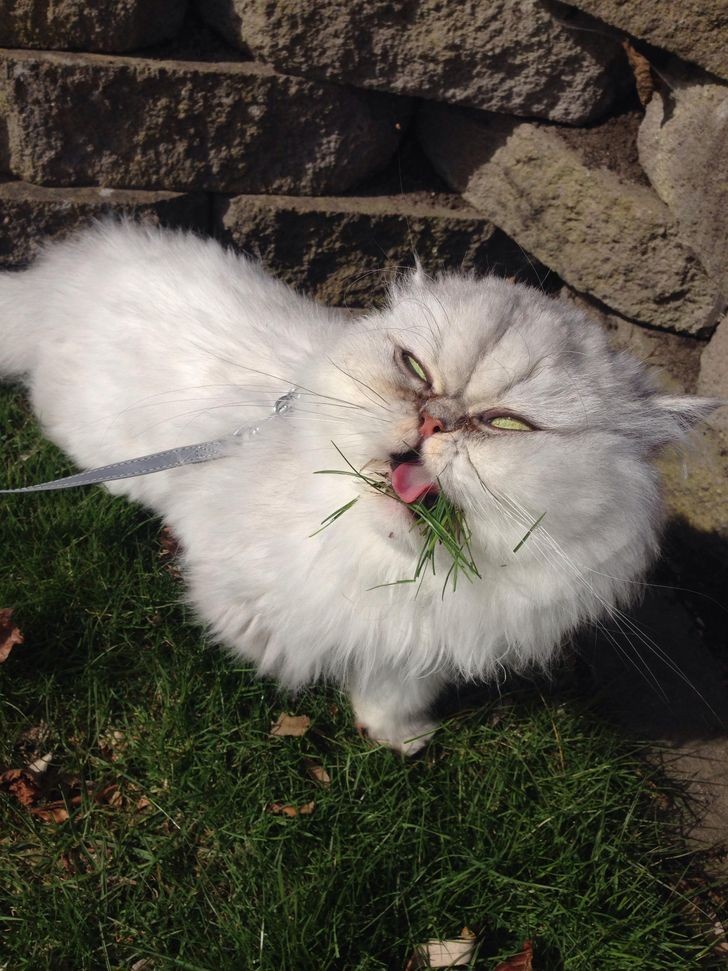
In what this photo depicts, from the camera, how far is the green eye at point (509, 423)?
155 cm

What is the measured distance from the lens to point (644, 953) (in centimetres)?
190

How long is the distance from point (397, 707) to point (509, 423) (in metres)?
0.93

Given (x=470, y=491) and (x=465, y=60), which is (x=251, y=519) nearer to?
(x=470, y=491)

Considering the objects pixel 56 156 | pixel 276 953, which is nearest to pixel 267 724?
pixel 276 953

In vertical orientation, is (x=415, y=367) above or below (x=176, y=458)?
above

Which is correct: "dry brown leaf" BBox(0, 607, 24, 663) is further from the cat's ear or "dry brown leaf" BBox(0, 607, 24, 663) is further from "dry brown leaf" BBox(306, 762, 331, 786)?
the cat's ear

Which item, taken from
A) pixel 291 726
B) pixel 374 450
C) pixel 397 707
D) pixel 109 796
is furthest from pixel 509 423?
pixel 109 796

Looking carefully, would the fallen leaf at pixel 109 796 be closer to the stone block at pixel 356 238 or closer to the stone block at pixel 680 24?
the stone block at pixel 356 238

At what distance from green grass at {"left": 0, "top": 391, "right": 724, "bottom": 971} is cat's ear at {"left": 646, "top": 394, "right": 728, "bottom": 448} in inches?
38.0

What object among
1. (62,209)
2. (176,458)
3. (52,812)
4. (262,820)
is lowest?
(52,812)

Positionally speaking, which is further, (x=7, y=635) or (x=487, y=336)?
(x=7, y=635)

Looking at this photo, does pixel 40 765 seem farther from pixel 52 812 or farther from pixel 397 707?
pixel 397 707

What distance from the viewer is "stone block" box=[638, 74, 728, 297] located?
2.42 meters

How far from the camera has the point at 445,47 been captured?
266 centimetres
